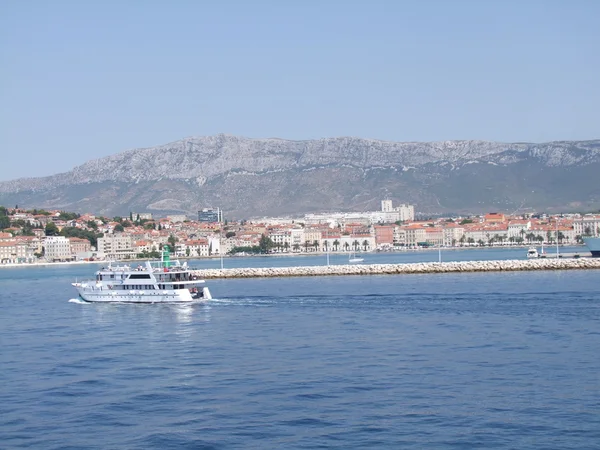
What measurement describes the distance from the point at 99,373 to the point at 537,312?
41.0 feet

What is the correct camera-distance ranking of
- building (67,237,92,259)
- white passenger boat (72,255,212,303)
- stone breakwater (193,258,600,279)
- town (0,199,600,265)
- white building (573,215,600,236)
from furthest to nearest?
white building (573,215,600,236)
building (67,237,92,259)
town (0,199,600,265)
stone breakwater (193,258,600,279)
white passenger boat (72,255,212,303)

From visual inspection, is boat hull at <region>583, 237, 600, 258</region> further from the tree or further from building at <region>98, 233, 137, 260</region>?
the tree

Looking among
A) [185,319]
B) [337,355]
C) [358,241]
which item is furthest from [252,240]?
[337,355]

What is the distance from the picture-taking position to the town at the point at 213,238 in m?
106

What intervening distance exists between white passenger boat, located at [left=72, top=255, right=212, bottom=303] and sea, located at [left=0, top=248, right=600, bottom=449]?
2.85 metres

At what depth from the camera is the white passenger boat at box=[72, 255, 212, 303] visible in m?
33.8

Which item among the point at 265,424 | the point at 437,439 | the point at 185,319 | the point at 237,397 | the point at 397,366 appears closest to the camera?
the point at 437,439

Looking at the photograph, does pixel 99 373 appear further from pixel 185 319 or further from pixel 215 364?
pixel 185 319

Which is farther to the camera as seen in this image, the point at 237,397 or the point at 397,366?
the point at 397,366

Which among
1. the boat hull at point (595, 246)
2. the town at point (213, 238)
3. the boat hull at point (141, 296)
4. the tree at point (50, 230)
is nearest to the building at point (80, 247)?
the town at point (213, 238)

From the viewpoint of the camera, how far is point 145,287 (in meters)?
34.3

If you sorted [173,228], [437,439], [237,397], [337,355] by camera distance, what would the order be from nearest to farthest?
1. [437,439]
2. [237,397]
3. [337,355]
4. [173,228]

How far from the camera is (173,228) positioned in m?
137

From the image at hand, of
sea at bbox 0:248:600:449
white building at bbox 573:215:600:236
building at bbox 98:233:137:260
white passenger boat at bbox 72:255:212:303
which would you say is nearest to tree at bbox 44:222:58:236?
building at bbox 98:233:137:260
